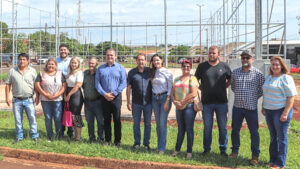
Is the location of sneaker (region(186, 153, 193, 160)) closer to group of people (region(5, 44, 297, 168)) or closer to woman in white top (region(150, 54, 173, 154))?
group of people (region(5, 44, 297, 168))

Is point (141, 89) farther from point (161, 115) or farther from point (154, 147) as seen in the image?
point (154, 147)

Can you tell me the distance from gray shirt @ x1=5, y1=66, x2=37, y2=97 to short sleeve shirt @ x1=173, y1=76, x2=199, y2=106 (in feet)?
9.01

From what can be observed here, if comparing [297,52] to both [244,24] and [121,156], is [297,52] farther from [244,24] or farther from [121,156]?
[121,156]

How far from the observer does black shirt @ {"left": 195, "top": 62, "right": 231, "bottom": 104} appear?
4451 millimetres

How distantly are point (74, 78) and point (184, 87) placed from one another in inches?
79.3

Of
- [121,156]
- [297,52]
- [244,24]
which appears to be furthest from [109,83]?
[297,52]

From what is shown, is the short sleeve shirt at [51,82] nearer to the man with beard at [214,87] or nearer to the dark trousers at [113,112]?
the dark trousers at [113,112]

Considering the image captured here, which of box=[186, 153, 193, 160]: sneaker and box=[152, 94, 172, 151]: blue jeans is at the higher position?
box=[152, 94, 172, 151]: blue jeans

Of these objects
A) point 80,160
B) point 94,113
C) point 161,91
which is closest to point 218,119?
point 161,91

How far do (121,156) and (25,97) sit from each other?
2160mm

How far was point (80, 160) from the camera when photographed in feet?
15.3

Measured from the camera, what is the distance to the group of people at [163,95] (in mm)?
4141

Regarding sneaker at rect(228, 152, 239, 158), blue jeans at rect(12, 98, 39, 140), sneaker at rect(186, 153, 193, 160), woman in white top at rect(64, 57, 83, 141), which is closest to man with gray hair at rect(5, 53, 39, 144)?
blue jeans at rect(12, 98, 39, 140)

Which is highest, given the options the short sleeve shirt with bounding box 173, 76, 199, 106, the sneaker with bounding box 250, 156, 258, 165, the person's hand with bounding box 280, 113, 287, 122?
the short sleeve shirt with bounding box 173, 76, 199, 106
